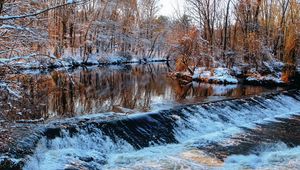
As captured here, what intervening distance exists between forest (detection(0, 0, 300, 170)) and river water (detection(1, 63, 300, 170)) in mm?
26

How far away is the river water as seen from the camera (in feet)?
25.1

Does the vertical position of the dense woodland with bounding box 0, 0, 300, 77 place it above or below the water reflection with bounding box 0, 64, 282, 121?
above

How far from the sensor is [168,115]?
1090 cm

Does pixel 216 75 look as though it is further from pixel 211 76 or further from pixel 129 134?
pixel 129 134

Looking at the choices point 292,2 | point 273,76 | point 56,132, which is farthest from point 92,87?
point 292,2

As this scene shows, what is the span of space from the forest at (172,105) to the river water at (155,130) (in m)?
0.03

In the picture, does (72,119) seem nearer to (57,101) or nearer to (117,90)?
(57,101)

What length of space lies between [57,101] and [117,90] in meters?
3.95

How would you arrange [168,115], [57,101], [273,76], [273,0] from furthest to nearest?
[273,0] → [273,76] → [57,101] → [168,115]

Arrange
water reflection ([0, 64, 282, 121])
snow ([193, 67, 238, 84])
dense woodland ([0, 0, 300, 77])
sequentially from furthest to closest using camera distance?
dense woodland ([0, 0, 300, 77]) → snow ([193, 67, 238, 84]) → water reflection ([0, 64, 282, 121])

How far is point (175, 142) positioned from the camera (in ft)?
31.2

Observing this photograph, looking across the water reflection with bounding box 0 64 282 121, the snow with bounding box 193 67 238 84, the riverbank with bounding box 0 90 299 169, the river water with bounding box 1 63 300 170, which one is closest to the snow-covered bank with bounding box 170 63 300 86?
the snow with bounding box 193 67 238 84

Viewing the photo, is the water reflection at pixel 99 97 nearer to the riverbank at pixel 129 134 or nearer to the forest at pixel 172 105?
the forest at pixel 172 105

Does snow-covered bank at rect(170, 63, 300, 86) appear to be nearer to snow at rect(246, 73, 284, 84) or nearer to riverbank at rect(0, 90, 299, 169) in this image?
snow at rect(246, 73, 284, 84)
